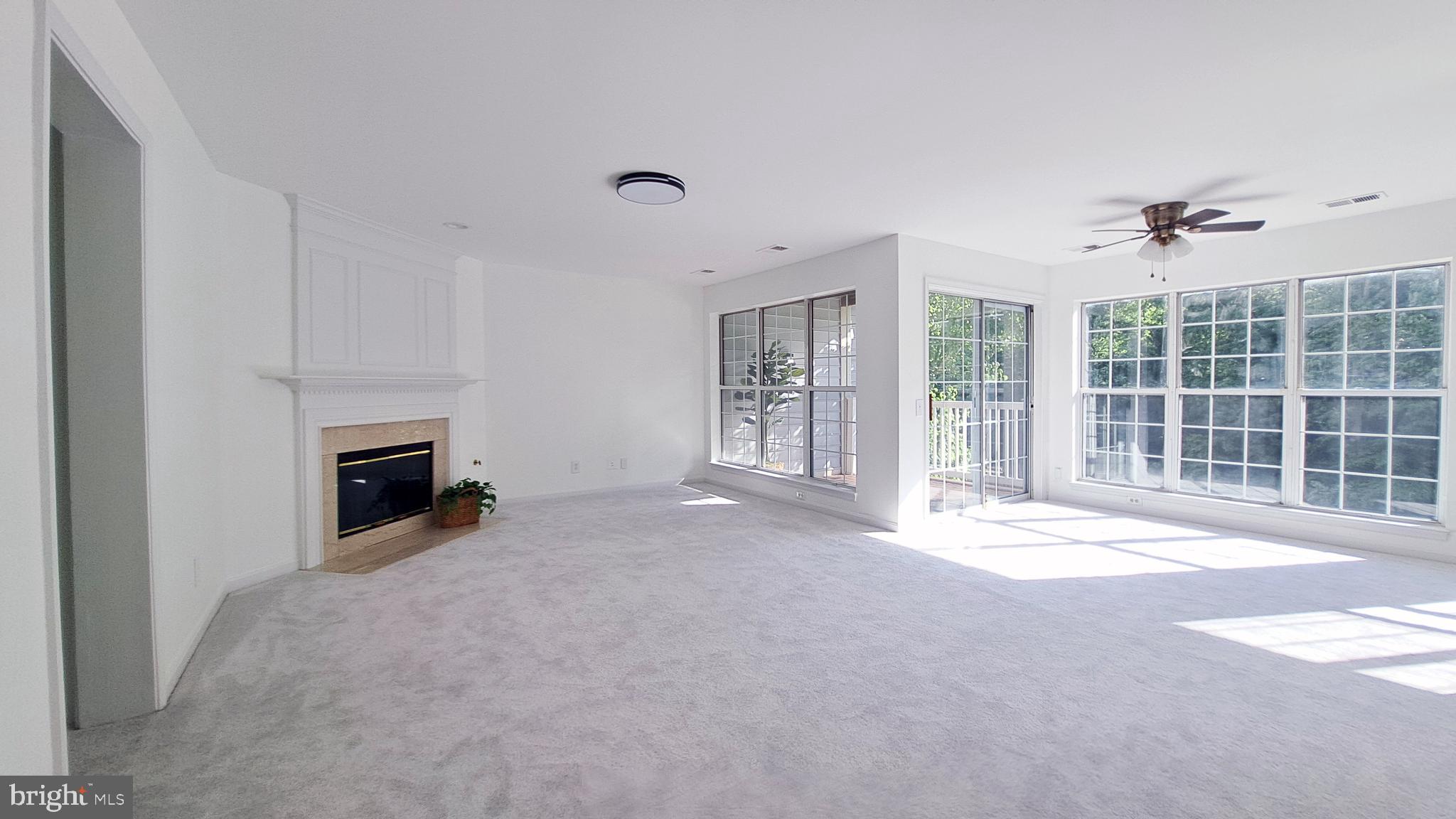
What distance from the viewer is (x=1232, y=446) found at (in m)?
4.99

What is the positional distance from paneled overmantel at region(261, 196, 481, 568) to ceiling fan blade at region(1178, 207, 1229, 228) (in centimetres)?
565

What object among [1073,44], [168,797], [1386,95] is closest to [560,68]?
[1073,44]

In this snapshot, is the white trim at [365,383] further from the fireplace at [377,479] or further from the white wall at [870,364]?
the white wall at [870,364]

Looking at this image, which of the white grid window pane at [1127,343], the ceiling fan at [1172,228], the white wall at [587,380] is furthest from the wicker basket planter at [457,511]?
the white grid window pane at [1127,343]

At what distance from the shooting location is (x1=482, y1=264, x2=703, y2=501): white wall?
231 inches

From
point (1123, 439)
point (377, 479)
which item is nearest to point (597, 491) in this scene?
point (377, 479)

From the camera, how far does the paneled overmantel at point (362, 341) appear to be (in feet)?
12.8

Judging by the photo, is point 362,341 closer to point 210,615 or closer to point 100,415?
point 210,615

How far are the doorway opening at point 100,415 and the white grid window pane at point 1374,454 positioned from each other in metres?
7.40

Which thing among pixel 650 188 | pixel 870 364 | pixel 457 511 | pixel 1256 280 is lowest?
pixel 457 511

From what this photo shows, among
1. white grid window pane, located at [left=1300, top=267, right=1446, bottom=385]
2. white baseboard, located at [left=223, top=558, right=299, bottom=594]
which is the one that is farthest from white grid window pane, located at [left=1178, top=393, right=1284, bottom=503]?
white baseboard, located at [left=223, top=558, right=299, bottom=594]

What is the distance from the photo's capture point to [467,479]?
5.38m

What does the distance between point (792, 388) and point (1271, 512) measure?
4.26 metres

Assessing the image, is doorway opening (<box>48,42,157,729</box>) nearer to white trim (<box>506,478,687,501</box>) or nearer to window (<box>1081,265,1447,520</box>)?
white trim (<box>506,478,687,501</box>)
